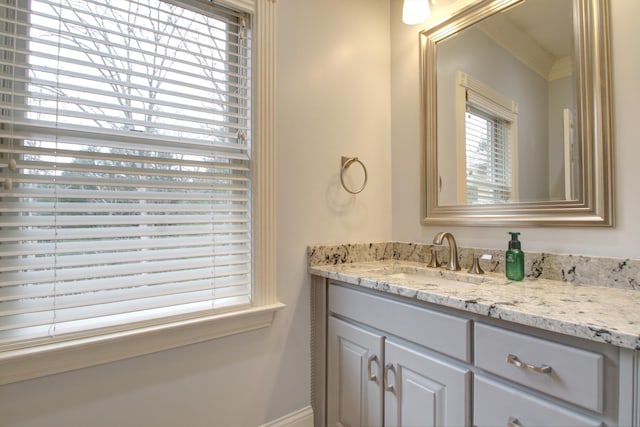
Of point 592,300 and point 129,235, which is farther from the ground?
point 129,235

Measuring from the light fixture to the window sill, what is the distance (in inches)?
61.1

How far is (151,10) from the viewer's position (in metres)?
1.16

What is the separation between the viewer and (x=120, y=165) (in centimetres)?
110

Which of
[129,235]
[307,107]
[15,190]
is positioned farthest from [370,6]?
[15,190]

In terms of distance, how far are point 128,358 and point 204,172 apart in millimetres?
720

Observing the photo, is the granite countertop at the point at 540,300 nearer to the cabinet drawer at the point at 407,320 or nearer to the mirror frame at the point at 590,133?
the cabinet drawer at the point at 407,320

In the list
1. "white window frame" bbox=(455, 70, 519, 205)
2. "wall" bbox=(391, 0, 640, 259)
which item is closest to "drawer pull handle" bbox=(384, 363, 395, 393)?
"wall" bbox=(391, 0, 640, 259)

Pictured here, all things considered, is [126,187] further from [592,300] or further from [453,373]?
[592,300]

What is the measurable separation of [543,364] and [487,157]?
3.12ft

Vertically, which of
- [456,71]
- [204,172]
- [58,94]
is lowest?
[204,172]

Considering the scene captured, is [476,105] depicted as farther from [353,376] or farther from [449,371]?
[353,376]

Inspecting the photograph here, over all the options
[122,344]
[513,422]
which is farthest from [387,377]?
[122,344]

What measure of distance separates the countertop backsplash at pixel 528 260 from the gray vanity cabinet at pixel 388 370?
0.23 meters

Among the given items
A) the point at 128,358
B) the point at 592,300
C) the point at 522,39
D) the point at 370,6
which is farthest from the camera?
the point at 370,6
